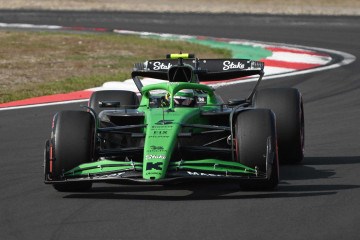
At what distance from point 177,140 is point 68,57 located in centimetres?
1403

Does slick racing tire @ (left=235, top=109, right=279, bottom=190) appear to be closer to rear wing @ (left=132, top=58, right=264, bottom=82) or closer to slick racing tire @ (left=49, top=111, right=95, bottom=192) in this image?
slick racing tire @ (left=49, top=111, right=95, bottom=192)

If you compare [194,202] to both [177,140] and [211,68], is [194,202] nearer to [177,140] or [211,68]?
[177,140]

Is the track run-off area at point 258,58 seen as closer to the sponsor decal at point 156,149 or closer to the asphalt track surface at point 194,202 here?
the asphalt track surface at point 194,202

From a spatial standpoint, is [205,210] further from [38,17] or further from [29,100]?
[38,17]

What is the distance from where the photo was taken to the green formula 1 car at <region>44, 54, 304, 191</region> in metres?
9.47

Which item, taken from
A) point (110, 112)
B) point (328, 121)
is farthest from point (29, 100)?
point (110, 112)

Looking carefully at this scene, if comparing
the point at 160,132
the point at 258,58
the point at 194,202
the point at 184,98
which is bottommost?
the point at 194,202

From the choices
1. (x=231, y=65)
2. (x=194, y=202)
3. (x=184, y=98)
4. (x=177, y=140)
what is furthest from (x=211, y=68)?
(x=194, y=202)

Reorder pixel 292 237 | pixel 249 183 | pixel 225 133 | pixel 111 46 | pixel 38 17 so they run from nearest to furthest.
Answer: pixel 292 237 < pixel 249 183 < pixel 225 133 < pixel 111 46 < pixel 38 17

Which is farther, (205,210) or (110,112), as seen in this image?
(110,112)

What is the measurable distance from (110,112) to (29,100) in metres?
6.74

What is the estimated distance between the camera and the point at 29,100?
17.3 meters

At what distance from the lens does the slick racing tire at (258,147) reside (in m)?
9.60

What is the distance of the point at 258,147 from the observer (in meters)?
9.65
